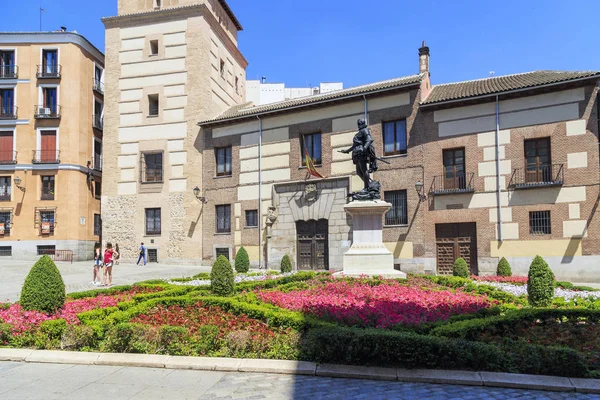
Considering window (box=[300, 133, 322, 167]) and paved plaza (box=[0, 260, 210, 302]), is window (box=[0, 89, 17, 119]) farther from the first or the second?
window (box=[300, 133, 322, 167])

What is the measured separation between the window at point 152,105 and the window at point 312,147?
449 inches

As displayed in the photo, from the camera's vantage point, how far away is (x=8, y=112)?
35281 millimetres

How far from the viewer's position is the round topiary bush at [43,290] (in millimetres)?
9078

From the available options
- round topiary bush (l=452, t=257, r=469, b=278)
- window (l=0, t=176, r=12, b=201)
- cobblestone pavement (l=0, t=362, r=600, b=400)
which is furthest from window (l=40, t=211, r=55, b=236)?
cobblestone pavement (l=0, t=362, r=600, b=400)

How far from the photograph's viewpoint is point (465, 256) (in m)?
23.1

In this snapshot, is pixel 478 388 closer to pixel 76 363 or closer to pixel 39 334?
pixel 76 363

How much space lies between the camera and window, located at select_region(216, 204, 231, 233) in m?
29.2

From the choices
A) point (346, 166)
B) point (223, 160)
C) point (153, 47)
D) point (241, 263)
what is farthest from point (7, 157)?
point (346, 166)

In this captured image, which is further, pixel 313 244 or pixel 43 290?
pixel 313 244

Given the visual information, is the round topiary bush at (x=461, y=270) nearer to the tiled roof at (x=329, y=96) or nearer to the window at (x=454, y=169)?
the window at (x=454, y=169)

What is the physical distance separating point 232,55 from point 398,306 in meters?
31.7

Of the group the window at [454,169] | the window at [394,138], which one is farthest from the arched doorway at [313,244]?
the window at [454,169]

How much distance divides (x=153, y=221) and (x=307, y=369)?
2637 centimetres

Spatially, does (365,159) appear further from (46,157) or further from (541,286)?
(46,157)
